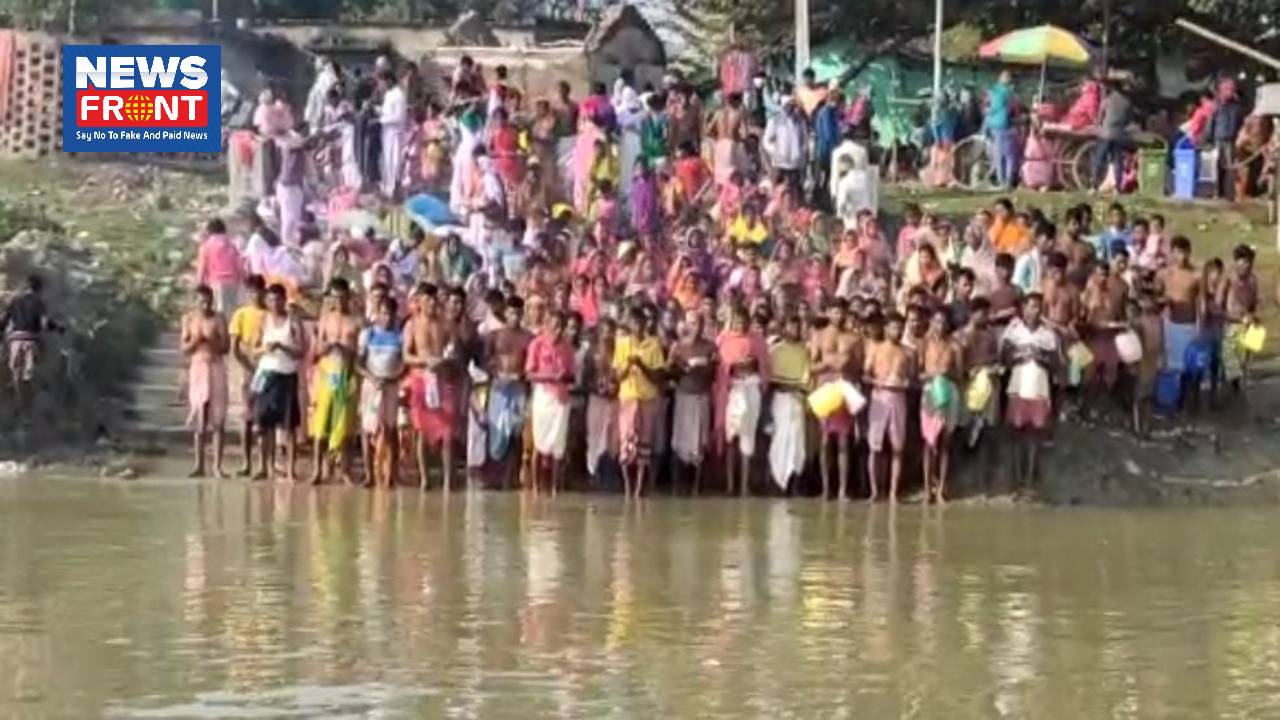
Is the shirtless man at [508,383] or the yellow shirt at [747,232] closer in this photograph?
the shirtless man at [508,383]

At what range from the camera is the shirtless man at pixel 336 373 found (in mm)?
18453

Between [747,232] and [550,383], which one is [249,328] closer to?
[550,383]

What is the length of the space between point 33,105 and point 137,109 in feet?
4.05

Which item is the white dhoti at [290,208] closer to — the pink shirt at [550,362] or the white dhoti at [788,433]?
the pink shirt at [550,362]

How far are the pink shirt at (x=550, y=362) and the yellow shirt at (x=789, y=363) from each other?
140 cm

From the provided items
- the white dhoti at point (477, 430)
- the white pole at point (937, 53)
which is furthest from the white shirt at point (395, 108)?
the white pole at point (937, 53)

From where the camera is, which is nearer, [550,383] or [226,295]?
[550,383]

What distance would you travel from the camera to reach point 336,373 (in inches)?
725

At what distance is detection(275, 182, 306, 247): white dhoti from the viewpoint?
21969mm

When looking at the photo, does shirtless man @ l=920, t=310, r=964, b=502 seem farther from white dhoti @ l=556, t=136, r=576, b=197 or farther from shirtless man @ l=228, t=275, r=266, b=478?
white dhoti @ l=556, t=136, r=576, b=197

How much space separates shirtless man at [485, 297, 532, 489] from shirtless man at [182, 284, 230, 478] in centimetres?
194

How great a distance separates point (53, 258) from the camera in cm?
2184

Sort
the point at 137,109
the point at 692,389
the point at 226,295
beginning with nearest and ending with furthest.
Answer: the point at 692,389 < the point at 226,295 < the point at 137,109

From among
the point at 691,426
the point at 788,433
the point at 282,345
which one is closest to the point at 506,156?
the point at 282,345
